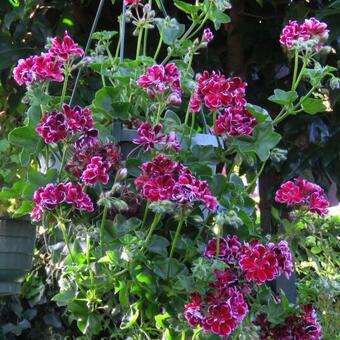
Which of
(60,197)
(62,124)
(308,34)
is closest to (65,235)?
(60,197)

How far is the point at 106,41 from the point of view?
1358mm

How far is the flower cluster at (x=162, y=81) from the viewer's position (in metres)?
1.11

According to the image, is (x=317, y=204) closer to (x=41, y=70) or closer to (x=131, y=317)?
(x=131, y=317)

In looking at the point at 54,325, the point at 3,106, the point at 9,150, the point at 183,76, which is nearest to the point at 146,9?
the point at 183,76

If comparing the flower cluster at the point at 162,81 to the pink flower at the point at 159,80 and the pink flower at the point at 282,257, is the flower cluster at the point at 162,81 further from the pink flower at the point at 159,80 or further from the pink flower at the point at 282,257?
the pink flower at the point at 282,257

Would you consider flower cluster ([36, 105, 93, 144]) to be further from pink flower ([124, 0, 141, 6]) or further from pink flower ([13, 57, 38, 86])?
pink flower ([124, 0, 141, 6])

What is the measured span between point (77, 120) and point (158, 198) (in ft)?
0.64

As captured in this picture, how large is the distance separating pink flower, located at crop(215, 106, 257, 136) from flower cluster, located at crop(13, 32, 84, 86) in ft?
0.84

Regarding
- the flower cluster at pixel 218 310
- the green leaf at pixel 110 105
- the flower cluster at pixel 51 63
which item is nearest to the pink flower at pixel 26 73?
the flower cluster at pixel 51 63

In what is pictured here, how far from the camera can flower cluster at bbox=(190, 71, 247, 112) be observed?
1111mm

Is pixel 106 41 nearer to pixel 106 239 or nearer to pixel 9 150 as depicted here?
pixel 106 239

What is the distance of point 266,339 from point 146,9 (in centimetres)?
60

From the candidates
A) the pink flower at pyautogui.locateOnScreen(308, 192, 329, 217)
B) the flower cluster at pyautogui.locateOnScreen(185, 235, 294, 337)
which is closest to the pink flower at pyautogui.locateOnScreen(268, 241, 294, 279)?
the flower cluster at pyautogui.locateOnScreen(185, 235, 294, 337)

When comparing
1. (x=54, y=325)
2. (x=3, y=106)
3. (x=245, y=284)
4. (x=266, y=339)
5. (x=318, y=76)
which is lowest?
(x=54, y=325)
